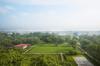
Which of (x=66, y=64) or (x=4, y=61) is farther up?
(x=4, y=61)

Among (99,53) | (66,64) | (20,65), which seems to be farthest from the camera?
(99,53)

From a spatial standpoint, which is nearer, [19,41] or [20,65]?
[20,65]

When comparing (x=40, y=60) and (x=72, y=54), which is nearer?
(x=40, y=60)

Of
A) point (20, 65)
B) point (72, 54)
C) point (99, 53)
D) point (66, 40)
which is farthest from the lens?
point (66, 40)

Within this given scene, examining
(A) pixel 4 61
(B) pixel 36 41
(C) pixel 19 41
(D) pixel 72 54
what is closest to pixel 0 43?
(C) pixel 19 41

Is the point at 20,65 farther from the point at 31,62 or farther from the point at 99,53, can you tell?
the point at 99,53

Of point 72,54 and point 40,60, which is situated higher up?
point 40,60

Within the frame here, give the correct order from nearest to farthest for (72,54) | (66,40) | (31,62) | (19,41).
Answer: (31,62)
(72,54)
(19,41)
(66,40)

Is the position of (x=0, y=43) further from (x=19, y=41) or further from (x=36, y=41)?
(x=36, y=41)

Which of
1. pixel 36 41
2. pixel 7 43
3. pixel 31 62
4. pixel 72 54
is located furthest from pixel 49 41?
pixel 31 62
